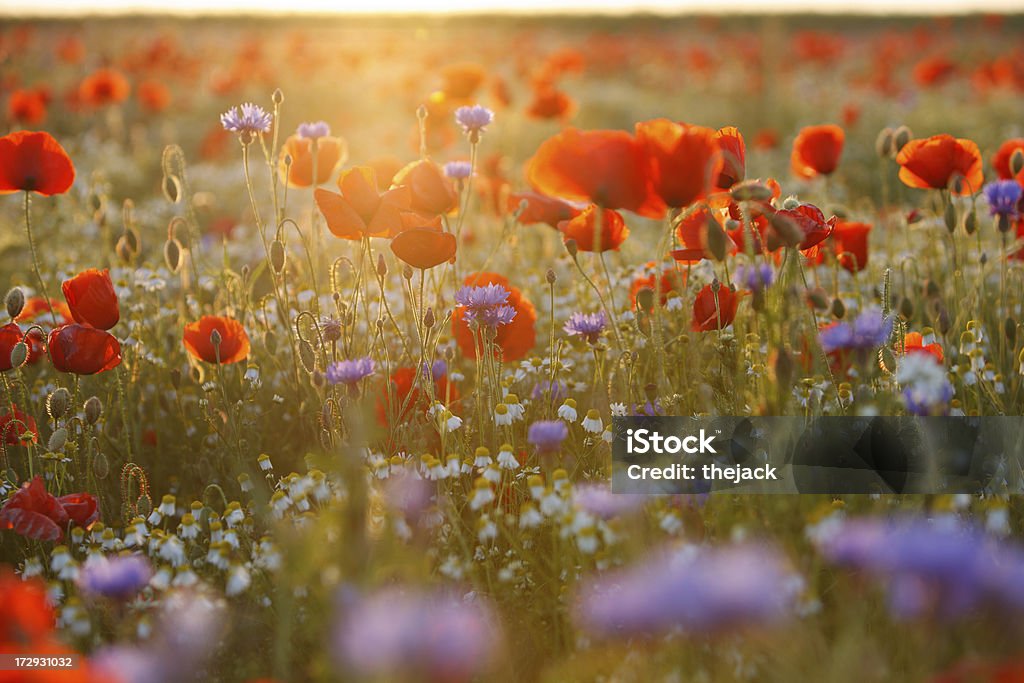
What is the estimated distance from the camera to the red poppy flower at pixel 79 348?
2609mm

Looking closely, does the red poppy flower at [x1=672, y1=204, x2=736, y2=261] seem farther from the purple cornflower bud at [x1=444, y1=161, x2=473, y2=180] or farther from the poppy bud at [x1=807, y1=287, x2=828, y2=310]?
the purple cornflower bud at [x1=444, y1=161, x2=473, y2=180]

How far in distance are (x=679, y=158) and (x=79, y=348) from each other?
5.81ft

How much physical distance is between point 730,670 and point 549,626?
57 centimetres

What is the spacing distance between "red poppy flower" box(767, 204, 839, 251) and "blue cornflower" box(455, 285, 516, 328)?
28.6 inches

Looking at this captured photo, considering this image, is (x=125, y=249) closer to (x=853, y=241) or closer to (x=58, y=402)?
(x=58, y=402)

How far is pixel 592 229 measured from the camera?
273 centimetres

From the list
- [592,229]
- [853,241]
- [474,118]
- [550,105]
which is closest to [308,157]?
[474,118]

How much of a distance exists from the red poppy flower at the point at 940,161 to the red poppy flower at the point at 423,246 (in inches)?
57.5

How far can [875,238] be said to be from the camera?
5.55 metres

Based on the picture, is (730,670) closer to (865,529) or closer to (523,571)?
(865,529)

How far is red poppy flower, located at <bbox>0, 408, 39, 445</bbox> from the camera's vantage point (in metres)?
2.63

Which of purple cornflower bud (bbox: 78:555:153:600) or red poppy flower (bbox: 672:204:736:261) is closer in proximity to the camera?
purple cornflower bud (bbox: 78:555:153:600)

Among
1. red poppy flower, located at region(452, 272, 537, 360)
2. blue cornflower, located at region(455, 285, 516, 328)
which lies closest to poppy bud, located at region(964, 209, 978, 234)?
red poppy flower, located at region(452, 272, 537, 360)

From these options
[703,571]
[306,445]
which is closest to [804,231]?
[703,571]
